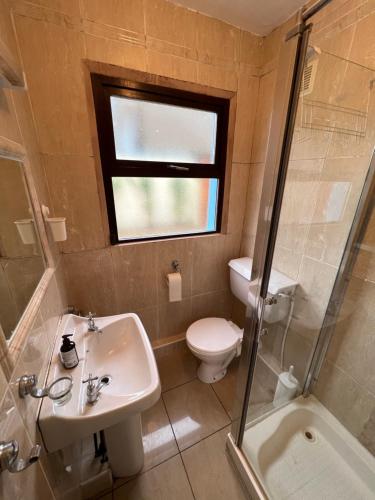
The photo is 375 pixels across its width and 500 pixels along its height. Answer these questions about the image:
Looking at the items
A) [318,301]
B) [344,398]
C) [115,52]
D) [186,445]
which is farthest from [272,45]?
[186,445]

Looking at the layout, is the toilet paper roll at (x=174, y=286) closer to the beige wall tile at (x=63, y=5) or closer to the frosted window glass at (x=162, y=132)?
the frosted window glass at (x=162, y=132)

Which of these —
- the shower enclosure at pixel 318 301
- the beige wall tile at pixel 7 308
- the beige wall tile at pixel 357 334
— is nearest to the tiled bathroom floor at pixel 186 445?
the shower enclosure at pixel 318 301

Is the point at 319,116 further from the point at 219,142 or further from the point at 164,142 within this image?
A: the point at 164,142

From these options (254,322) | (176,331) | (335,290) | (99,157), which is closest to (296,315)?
(335,290)

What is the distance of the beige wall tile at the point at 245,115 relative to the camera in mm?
1434

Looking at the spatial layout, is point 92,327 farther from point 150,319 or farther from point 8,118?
point 8,118

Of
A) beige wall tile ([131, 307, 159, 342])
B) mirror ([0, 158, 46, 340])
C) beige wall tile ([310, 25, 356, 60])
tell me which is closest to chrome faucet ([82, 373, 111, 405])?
mirror ([0, 158, 46, 340])

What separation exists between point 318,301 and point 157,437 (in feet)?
4.35

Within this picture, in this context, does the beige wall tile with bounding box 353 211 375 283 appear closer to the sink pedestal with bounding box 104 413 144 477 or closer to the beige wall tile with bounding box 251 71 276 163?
the beige wall tile with bounding box 251 71 276 163

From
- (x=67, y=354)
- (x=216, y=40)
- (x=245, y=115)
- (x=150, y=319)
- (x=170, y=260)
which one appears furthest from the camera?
(x=150, y=319)

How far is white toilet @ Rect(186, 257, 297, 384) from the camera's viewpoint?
1.29m

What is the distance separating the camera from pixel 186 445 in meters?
1.25

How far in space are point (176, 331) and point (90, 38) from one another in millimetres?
2063

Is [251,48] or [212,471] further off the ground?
[251,48]
